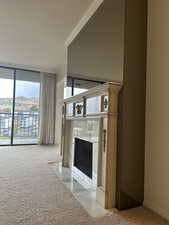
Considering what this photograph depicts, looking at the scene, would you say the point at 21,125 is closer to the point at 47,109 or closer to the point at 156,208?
the point at 47,109

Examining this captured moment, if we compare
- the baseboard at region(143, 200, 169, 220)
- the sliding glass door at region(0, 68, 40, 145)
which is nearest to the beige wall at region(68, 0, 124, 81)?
the baseboard at region(143, 200, 169, 220)

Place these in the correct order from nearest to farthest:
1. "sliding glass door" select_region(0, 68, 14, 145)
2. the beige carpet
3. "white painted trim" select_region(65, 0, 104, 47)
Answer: the beige carpet → "white painted trim" select_region(65, 0, 104, 47) → "sliding glass door" select_region(0, 68, 14, 145)

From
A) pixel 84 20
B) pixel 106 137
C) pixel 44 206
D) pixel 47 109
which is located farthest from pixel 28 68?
pixel 44 206

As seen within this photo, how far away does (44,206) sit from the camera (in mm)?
1792

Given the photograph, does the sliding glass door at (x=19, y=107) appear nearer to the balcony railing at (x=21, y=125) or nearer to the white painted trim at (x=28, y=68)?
the balcony railing at (x=21, y=125)

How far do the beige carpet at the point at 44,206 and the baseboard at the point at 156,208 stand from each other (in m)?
0.06

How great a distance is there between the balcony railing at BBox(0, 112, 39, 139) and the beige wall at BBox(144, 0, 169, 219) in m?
4.59

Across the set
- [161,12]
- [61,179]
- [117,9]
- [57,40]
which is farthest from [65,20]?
[61,179]

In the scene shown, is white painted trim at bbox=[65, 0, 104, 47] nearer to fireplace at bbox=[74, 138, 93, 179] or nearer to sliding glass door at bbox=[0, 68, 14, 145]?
fireplace at bbox=[74, 138, 93, 179]

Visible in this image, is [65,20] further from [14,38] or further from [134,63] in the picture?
[134,63]

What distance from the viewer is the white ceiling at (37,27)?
256 centimetres

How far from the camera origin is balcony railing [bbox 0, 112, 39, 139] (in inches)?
214

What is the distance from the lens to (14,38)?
3.63 metres

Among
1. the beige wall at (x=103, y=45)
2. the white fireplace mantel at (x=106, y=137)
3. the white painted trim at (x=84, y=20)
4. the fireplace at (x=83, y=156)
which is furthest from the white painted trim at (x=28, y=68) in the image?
the white fireplace mantel at (x=106, y=137)
